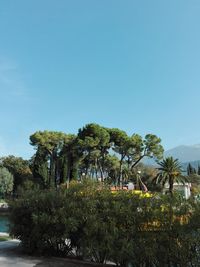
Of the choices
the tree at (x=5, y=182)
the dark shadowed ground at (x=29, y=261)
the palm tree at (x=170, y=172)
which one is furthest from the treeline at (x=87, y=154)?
the dark shadowed ground at (x=29, y=261)

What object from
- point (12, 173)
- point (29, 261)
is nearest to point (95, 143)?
point (12, 173)

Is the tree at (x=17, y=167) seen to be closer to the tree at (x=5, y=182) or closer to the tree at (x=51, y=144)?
the tree at (x=5, y=182)

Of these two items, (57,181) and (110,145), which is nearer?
(110,145)

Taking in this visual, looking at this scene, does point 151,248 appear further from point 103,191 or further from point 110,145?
point 110,145

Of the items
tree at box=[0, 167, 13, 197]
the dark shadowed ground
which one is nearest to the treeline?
tree at box=[0, 167, 13, 197]

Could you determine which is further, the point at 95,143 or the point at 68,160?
the point at 68,160

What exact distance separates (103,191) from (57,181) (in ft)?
134

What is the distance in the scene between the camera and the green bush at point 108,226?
548 cm

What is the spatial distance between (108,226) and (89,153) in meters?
37.8

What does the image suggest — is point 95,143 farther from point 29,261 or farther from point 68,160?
point 29,261

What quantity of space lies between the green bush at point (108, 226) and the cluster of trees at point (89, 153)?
3383 centimetres

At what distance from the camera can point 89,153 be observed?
43.8 m

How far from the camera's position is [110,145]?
43594 mm

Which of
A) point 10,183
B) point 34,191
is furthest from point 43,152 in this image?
point 34,191
